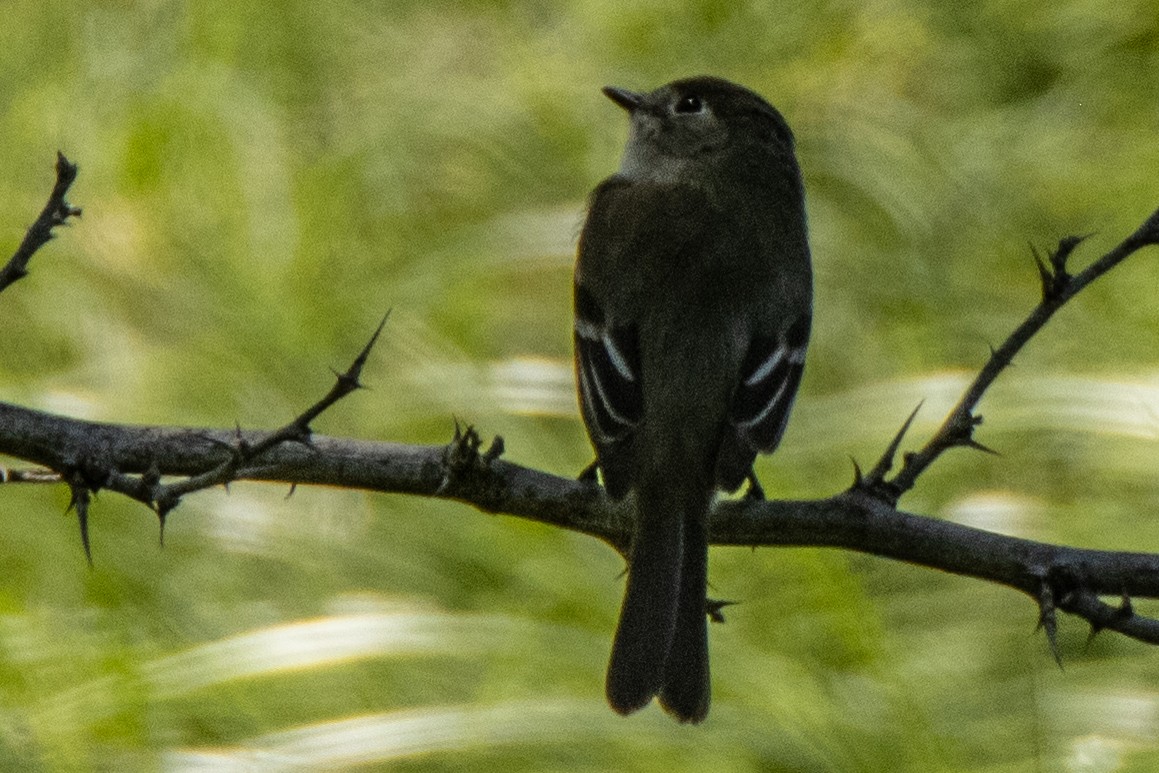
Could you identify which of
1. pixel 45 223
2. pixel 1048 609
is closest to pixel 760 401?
pixel 1048 609

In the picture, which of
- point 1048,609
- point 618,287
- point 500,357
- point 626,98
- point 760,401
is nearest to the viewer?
point 1048,609

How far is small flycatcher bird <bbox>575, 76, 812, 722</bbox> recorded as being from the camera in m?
3.50

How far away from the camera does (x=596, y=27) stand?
9.16m

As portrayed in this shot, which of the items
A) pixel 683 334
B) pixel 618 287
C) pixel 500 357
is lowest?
pixel 683 334

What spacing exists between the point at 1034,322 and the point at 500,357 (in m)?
4.40

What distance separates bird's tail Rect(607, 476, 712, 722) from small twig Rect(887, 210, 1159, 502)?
61 cm

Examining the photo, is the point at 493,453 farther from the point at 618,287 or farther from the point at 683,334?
the point at 618,287

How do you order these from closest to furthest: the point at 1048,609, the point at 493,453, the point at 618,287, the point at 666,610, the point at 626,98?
the point at 1048,609 → the point at 493,453 → the point at 666,610 → the point at 618,287 → the point at 626,98

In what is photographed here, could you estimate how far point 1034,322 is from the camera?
2893mm

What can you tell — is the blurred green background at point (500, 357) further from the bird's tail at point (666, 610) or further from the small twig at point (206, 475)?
the small twig at point (206, 475)

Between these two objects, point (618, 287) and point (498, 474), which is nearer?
point (498, 474)

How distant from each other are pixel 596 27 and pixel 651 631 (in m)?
6.24

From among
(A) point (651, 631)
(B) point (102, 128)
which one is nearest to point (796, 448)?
(A) point (651, 631)

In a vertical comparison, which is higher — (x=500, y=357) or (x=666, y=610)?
(x=500, y=357)
